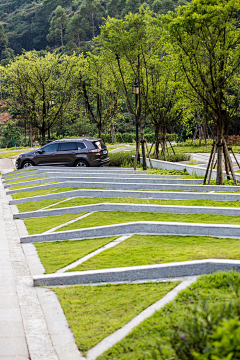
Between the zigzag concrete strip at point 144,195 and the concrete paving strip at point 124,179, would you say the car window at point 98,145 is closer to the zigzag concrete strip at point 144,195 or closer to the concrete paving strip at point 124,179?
the concrete paving strip at point 124,179

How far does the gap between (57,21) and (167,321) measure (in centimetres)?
11096

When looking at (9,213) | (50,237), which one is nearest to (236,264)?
(50,237)

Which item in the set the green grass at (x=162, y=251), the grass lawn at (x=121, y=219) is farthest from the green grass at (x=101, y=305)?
the grass lawn at (x=121, y=219)

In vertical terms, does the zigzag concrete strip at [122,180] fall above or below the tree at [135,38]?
below

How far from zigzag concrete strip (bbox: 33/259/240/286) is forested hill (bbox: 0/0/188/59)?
79.7 meters

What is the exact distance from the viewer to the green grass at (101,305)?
409 centimetres

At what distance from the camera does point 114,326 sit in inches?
161

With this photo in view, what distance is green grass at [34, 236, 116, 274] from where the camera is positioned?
6568 millimetres

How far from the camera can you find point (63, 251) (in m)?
7.27

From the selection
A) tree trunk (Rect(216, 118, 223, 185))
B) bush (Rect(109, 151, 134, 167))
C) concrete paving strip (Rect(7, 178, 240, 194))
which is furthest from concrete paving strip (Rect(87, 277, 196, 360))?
bush (Rect(109, 151, 134, 167))

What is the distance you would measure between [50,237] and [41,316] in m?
3.59

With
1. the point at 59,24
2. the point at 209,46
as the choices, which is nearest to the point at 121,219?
the point at 209,46

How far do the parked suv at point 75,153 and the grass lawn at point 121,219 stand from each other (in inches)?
368

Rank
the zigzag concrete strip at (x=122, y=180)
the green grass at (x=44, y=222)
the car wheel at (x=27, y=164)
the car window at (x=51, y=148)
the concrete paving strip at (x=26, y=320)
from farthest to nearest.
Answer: the car wheel at (x=27, y=164), the car window at (x=51, y=148), the zigzag concrete strip at (x=122, y=180), the green grass at (x=44, y=222), the concrete paving strip at (x=26, y=320)
